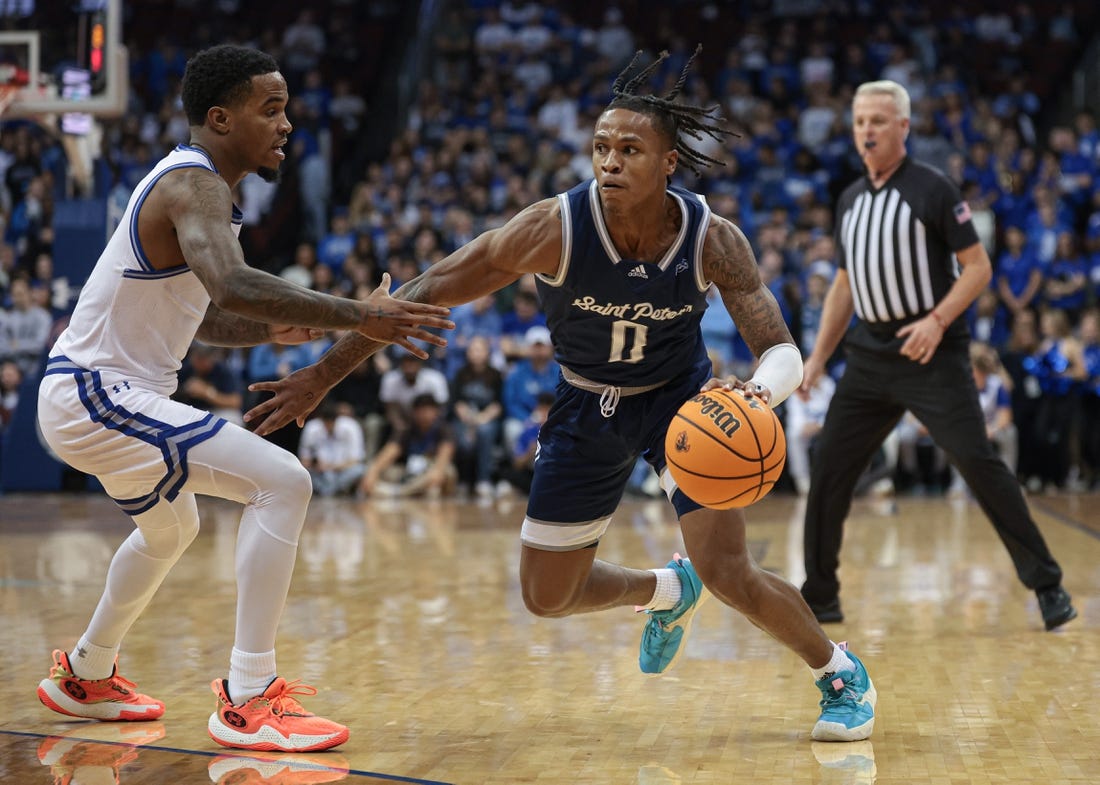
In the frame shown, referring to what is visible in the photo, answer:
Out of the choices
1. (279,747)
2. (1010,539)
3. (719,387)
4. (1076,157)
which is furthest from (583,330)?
(1076,157)

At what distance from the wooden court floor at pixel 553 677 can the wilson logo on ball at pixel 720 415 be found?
99cm

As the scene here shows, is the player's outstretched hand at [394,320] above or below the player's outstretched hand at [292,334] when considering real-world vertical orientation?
above

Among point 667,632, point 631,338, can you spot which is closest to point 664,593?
point 667,632

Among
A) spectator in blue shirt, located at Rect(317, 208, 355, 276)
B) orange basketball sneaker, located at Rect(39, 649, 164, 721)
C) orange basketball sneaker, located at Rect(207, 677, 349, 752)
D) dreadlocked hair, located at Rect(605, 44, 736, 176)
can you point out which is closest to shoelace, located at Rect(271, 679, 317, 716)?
orange basketball sneaker, located at Rect(207, 677, 349, 752)

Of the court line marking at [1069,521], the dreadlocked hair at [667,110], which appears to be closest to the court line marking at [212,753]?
the dreadlocked hair at [667,110]

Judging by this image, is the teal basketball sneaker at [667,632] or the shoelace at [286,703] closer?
the shoelace at [286,703]

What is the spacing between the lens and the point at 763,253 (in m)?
15.5

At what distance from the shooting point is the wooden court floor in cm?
398

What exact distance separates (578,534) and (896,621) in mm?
2426

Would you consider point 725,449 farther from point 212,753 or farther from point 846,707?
point 212,753

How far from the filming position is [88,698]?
457cm

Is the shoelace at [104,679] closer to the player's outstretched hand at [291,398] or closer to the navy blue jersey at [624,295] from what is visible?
the player's outstretched hand at [291,398]

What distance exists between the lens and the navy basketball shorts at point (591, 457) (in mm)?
4629

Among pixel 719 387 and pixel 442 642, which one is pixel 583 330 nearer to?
pixel 719 387
